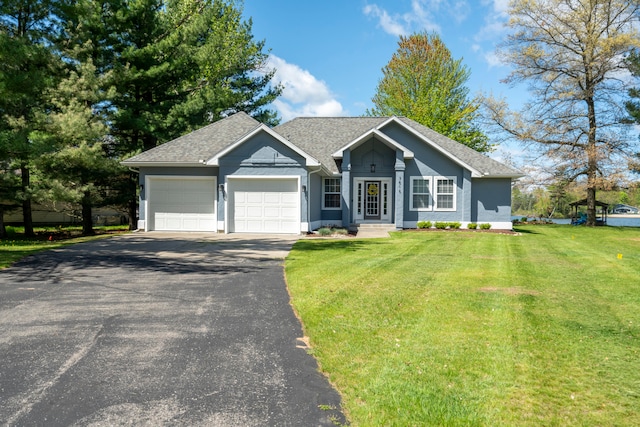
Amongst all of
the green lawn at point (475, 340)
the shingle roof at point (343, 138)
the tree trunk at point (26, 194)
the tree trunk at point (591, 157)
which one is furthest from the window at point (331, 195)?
the tree trunk at point (591, 157)

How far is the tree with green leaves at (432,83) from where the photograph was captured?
121 feet

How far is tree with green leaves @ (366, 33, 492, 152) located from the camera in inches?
1449

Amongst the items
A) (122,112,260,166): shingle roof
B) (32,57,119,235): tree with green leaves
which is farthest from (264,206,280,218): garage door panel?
(32,57,119,235): tree with green leaves

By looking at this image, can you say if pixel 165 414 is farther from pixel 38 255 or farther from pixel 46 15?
pixel 46 15

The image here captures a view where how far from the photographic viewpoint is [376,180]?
21.2m

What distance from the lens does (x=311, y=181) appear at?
18.3 metres

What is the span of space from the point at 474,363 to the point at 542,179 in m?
27.9

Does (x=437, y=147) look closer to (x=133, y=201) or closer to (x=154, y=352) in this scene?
(x=133, y=201)

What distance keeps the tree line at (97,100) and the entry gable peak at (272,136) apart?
17.9 feet

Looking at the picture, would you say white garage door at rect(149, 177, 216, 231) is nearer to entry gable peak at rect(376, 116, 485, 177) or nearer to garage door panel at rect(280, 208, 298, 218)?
garage door panel at rect(280, 208, 298, 218)

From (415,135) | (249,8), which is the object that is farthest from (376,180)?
(249,8)

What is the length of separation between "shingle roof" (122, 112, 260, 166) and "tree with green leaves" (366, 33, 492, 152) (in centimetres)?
1959

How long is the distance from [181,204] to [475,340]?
16.3m

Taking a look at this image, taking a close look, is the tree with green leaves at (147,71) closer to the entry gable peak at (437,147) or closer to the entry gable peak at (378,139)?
the entry gable peak at (378,139)
